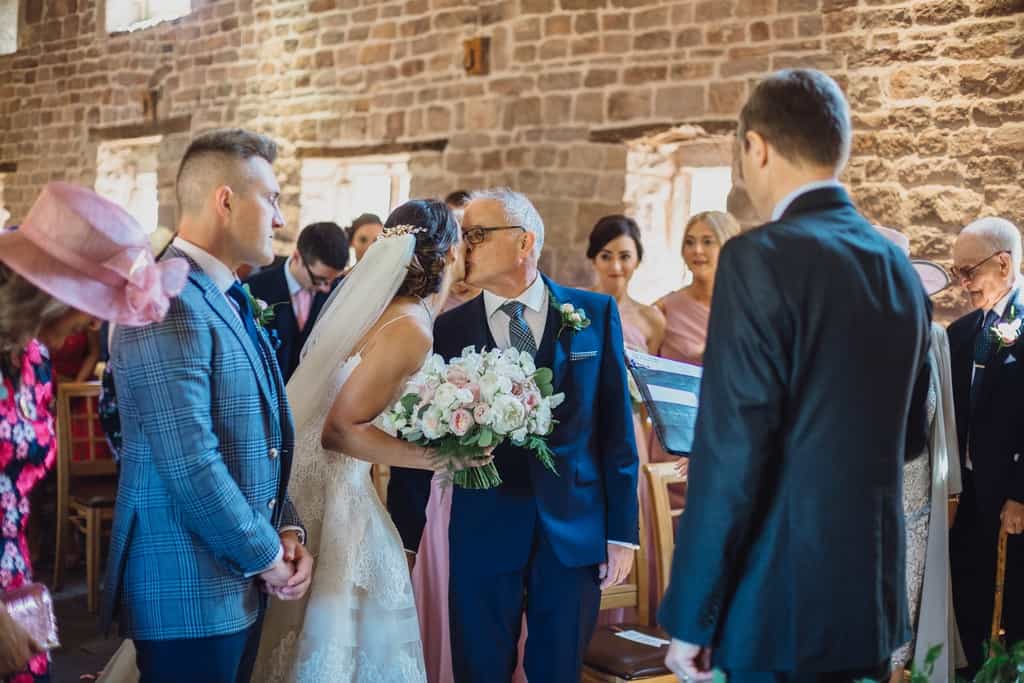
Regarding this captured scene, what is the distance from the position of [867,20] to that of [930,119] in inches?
28.5

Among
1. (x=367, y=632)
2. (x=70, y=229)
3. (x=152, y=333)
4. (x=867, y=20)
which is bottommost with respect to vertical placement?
(x=367, y=632)

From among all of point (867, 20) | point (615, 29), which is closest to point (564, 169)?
point (615, 29)

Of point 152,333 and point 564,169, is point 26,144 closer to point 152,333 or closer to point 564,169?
point 564,169

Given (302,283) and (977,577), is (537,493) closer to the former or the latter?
(977,577)

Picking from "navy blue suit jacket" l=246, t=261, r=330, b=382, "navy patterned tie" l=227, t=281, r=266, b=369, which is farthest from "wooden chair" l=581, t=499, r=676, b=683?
"navy blue suit jacket" l=246, t=261, r=330, b=382

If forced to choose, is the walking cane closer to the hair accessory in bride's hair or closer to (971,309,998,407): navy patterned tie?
(971,309,998,407): navy patterned tie

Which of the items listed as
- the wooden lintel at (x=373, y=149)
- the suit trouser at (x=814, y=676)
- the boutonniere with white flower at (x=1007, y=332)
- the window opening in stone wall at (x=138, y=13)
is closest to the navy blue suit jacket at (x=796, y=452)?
the suit trouser at (x=814, y=676)

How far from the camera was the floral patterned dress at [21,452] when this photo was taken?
2562 millimetres

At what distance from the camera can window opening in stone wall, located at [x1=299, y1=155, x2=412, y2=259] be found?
31.9ft

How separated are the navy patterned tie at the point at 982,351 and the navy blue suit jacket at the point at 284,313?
122 inches

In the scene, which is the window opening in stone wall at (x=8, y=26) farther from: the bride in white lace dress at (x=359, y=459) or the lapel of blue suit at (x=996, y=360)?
the lapel of blue suit at (x=996, y=360)

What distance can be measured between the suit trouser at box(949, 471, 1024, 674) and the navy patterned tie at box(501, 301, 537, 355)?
2.58 m

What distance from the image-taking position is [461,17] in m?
8.85

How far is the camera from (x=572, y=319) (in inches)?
125
